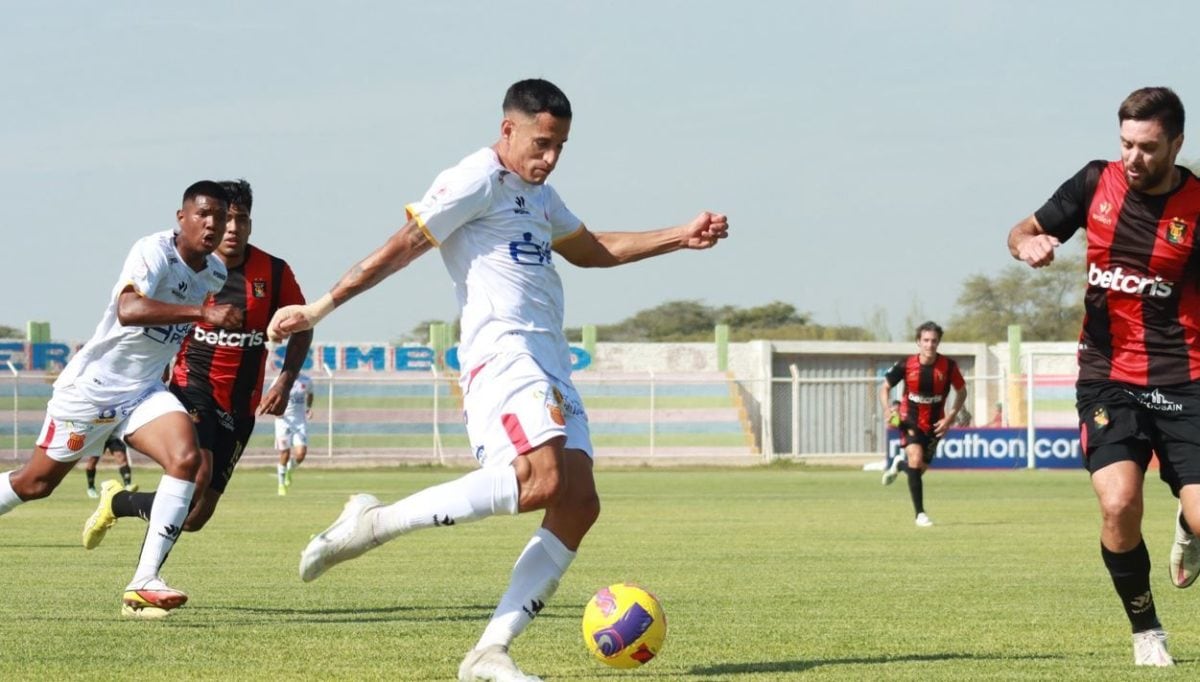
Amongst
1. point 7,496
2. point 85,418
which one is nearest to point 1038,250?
point 85,418

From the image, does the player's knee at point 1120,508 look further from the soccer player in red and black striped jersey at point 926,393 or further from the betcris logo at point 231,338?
the soccer player in red and black striped jersey at point 926,393

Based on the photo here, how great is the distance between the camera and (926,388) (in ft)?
70.9

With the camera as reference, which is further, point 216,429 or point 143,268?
point 216,429

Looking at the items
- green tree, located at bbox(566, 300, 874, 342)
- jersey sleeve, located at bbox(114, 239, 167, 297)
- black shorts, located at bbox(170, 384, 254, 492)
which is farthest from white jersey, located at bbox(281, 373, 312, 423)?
green tree, located at bbox(566, 300, 874, 342)

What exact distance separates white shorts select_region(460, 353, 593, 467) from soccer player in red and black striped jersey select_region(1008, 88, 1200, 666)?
7.11ft

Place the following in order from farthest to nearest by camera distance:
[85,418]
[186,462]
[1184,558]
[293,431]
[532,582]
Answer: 1. [293,431]
2. [85,418]
3. [186,462]
4. [1184,558]
5. [532,582]

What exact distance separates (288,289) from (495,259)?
439 cm

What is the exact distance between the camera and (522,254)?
725cm

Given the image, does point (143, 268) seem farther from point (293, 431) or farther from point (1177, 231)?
point (293, 431)

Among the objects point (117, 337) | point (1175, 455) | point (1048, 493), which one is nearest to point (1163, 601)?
point (1175, 455)

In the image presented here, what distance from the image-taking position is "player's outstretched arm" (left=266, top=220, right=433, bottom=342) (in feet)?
22.9

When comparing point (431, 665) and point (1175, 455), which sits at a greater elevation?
point (1175, 455)

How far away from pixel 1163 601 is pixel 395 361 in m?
43.7

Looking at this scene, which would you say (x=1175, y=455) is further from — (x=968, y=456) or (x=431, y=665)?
(x=968, y=456)
